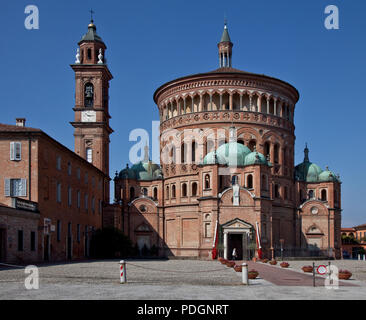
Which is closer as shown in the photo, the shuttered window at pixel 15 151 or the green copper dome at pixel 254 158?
the shuttered window at pixel 15 151

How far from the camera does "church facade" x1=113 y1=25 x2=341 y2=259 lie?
56531 mm

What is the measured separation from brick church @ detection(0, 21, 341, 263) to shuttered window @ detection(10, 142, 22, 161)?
836cm

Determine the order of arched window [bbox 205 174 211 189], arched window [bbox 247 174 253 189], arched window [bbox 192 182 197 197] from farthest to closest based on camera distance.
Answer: arched window [bbox 192 182 197 197] < arched window [bbox 247 174 253 189] < arched window [bbox 205 174 211 189]

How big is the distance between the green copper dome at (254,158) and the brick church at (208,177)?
0.49ft

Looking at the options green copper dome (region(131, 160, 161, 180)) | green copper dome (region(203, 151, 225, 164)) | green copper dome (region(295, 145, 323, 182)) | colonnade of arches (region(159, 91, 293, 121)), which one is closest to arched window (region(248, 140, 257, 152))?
colonnade of arches (region(159, 91, 293, 121))

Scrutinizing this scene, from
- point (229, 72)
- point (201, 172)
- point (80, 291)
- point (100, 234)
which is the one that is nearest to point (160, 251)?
point (100, 234)

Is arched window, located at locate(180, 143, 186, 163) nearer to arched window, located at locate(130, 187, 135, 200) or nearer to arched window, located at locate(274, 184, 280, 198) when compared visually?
arched window, located at locate(130, 187, 135, 200)

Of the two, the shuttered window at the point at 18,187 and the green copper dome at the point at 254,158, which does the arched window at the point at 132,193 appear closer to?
the green copper dome at the point at 254,158

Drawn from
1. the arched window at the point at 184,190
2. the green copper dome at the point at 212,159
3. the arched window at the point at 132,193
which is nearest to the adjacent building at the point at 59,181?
the arched window at the point at 132,193

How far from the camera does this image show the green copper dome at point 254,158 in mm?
57844

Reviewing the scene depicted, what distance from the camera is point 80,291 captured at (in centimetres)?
1992

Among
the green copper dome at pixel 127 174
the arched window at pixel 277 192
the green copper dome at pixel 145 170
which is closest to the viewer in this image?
the arched window at pixel 277 192
